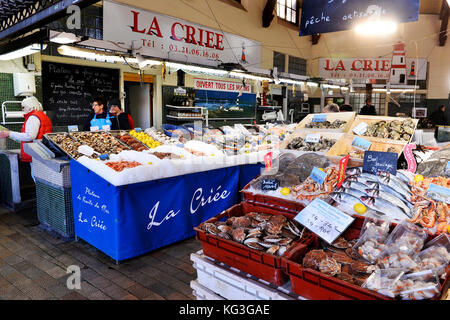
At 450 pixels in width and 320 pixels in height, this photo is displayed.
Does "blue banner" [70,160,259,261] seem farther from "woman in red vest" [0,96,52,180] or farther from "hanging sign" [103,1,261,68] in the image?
"hanging sign" [103,1,261,68]

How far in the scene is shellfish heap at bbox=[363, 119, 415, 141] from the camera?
3.41 m

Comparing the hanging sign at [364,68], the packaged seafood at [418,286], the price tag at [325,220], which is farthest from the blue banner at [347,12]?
the hanging sign at [364,68]

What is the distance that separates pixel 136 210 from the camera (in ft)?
10.7

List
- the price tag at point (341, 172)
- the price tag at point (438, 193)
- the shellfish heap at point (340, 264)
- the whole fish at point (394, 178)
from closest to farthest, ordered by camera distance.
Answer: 1. the shellfish heap at point (340, 264)
2. the price tag at point (438, 193)
3. the whole fish at point (394, 178)
4. the price tag at point (341, 172)

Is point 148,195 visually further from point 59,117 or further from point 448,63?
point 448,63

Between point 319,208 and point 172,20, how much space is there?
27.5ft

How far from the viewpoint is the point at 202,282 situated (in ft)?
6.57

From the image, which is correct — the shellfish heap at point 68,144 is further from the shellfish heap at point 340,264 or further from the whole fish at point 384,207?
the whole fish at point 384,207

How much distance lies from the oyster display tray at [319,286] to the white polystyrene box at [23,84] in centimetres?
625

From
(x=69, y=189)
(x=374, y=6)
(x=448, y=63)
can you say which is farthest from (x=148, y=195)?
(x=448, y=63)

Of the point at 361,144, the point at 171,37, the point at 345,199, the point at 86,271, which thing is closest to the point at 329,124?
the point at 361,144

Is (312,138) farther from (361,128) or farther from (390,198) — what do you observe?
(390,198)

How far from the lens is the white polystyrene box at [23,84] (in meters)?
5.95

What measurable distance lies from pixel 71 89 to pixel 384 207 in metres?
6.99
